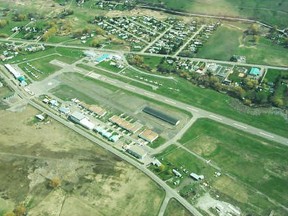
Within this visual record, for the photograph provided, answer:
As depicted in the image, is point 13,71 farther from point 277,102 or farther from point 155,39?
point 277,102

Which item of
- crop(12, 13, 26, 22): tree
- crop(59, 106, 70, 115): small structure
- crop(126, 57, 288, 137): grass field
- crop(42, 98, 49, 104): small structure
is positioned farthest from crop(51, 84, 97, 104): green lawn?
crop(12, 13, 26, 22): tree

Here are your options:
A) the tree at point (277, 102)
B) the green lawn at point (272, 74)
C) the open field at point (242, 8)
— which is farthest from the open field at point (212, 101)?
the open field at point (242, 8)

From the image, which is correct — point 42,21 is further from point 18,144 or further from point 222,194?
point 222,194

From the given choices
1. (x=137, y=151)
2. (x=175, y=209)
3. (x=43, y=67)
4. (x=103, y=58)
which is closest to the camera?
(x=175, y=209)

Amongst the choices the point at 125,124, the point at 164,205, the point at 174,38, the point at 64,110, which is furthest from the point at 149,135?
the point at 174,38

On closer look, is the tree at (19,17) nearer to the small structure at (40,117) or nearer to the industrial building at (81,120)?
the small structure at (40,117)

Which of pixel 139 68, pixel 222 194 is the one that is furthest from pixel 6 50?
pixel 222 194

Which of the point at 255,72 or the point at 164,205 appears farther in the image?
the point at 255,72
